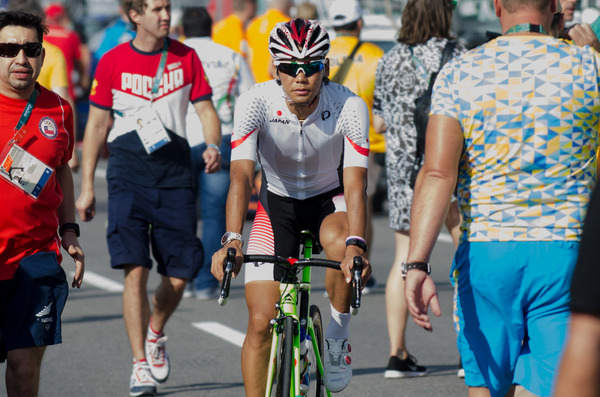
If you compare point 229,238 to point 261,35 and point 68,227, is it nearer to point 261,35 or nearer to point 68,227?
point 68,227

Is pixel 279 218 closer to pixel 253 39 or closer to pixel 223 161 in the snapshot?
pixel 223 161

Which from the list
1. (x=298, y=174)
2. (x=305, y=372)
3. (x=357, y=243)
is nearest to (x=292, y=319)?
(x=305, y=372)

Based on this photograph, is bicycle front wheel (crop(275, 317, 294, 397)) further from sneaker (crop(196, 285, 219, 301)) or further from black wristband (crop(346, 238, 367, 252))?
sneaker (crop(196, 285, 219, 301))

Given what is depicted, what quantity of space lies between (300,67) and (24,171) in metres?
1.30

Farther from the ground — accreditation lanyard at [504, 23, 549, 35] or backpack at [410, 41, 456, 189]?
backpack at [410, 41, 456, 189]

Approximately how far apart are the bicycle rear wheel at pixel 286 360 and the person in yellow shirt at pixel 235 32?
8.53 m

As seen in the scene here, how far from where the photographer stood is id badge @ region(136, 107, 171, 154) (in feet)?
23.3

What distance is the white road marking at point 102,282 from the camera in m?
10.5

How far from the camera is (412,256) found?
3.98 m

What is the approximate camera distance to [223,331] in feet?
28.3

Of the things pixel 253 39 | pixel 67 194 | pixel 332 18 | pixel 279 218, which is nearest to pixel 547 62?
pixel 279 218

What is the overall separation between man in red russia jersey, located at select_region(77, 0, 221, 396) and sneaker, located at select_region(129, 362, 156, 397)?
0.21m

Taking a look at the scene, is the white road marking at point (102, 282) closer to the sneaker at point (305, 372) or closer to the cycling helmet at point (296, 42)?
the sneaker at point (305, 372)

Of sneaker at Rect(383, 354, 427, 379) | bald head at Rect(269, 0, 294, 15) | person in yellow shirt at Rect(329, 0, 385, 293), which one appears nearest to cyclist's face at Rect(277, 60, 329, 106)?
sneaker at Rect(383, 354, 427, 379)
